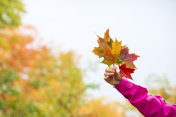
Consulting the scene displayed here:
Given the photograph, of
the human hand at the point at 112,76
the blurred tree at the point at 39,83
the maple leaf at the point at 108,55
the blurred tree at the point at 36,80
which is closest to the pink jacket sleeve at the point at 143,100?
the human hand at the point at 112,76

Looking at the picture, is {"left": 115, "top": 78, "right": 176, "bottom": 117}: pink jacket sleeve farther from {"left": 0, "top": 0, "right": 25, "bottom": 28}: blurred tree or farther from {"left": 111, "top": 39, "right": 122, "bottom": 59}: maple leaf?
{"left": 0, "top": 0, "right": 25, "bottom": 28}: blurred tree

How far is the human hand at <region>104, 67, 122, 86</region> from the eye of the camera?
4.72ft

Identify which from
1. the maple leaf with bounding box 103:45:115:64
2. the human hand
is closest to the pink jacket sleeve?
the human hand

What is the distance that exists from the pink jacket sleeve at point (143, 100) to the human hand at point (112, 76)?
35 millimetres

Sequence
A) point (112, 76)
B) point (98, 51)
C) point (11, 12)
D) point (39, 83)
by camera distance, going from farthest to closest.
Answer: point (39, 83)
point (11, 12)
point (98, 51)
point (112, 76)

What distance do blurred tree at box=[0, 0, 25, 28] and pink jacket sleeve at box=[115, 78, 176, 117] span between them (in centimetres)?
569

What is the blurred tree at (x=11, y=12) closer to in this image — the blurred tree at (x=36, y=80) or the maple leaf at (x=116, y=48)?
the blurred tree at (x=36, y=80)

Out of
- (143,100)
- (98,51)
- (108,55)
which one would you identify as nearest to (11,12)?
(98,51)

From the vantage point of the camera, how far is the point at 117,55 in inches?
59.3

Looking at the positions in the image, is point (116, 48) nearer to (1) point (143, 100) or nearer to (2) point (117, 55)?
(2) point (117, 55)

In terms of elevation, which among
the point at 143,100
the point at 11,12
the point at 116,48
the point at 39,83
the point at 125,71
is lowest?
the point at 143,100

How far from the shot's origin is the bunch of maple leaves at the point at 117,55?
1488 millimetres

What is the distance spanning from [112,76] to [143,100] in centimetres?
31

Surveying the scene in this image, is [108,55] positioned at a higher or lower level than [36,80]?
lower
